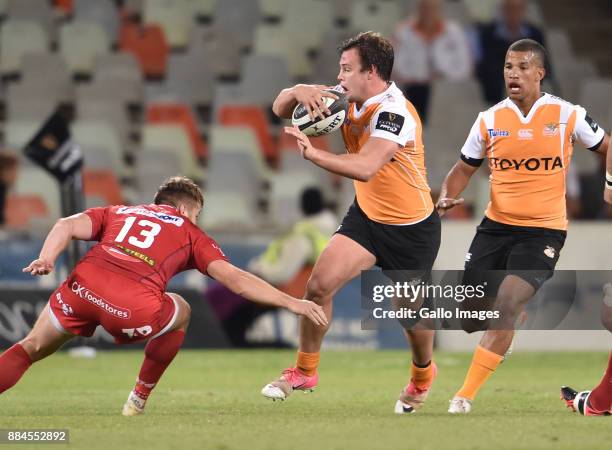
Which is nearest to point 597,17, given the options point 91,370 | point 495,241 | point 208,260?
point 91,370

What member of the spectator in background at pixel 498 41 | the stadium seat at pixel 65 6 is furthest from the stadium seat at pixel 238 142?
the stadium seat at pixel 65 6

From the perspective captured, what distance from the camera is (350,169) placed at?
25.6 feet

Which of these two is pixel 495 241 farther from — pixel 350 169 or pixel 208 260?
pixel 208 260

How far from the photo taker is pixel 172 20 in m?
19.8

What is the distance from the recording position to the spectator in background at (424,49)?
17250mm

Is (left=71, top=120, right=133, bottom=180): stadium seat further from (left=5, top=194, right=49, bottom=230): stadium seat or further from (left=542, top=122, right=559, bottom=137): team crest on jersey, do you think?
(left=542, top=122, right=559, bottom=137): team crest on jersey

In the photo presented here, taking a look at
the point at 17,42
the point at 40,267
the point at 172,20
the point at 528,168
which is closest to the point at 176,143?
the point at 172,20

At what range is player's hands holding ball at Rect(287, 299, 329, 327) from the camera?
711 cm

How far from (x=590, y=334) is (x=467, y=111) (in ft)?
13.0

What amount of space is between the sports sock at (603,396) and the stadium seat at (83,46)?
41.7ft

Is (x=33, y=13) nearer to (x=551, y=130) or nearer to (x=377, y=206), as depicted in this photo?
(x=377, y=206)

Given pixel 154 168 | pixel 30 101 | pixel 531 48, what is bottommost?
pixel 154 168

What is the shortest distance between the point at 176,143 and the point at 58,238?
10.6 m

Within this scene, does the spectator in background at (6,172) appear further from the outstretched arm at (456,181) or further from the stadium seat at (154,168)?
the outstretched arm at (456,181)
